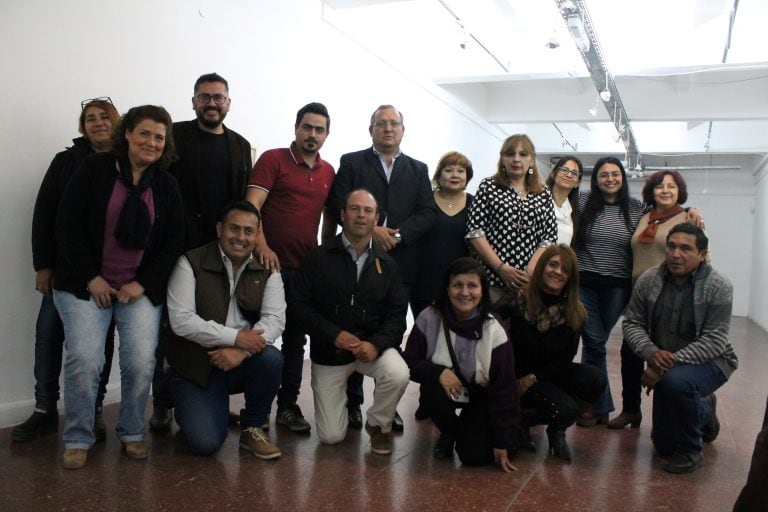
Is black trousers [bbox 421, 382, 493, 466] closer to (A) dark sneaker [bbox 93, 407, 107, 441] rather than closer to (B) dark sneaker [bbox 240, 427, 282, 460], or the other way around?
(B) dark sneaker [bbox 240, 427, 282, 460]

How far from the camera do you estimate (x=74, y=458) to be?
2533 mm

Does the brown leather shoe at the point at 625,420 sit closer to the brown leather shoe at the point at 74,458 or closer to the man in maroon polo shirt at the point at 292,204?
the man in maroon polo shirt at the point at 292,204

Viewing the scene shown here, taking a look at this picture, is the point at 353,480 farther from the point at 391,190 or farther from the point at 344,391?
the point at 391,190

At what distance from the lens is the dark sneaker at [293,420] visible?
3.15 m

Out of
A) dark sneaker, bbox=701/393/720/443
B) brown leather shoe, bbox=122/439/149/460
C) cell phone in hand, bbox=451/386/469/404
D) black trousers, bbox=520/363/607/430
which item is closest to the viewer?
brown leather shoe, bbox=122/439/149/460

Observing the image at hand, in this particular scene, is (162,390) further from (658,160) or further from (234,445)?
(658,160)

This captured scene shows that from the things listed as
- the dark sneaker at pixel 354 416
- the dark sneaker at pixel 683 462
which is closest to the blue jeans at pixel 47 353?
the dark sneaker at pixel 354 416

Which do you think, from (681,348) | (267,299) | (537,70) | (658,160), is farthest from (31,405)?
(658,160)

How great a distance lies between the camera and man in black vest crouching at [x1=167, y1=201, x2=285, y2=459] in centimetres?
273

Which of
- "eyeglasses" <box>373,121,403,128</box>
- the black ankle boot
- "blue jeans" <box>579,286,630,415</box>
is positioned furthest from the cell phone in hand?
"eyeglasses" <box>373,121,403,128</box>

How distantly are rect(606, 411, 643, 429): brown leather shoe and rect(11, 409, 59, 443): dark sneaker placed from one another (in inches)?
110

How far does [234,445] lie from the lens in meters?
2.91

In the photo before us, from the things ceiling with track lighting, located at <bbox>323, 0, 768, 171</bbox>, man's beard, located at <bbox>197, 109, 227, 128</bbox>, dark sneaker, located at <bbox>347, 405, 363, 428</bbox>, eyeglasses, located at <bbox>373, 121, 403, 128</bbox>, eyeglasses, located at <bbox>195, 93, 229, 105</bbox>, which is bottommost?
dark sneaker, located at <bbox>347, 405, 363, 428</bbox>

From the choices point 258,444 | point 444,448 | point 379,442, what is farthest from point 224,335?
point 444,448
